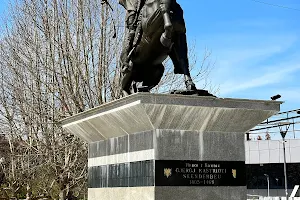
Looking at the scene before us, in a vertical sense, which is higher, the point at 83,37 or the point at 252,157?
the point at 83,37

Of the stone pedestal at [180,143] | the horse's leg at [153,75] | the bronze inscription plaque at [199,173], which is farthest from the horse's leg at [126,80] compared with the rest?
the bronze inscription plaque at [199,173]

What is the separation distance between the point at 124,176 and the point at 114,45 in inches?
514

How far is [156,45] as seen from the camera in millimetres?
7910

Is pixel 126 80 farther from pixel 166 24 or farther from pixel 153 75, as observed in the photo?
pixel 166 24

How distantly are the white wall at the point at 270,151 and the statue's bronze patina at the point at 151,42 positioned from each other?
134 feet

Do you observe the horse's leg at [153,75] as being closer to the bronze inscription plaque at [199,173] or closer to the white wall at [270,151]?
the bronze inscription plaque at [199,173]

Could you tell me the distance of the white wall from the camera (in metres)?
47.3

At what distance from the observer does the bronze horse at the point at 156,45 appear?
7363 mm

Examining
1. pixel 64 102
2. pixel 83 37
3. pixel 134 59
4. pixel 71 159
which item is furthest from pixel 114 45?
pixel 134 59

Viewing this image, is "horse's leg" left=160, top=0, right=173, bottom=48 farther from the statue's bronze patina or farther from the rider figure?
the rider figure

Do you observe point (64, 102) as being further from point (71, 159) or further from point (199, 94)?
point (199, 94)

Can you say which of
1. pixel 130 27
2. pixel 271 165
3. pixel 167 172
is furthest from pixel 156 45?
pixel 271 165

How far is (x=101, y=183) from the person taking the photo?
8484mm

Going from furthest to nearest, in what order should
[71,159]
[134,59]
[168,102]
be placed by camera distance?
1. [71,159]
2. [134,59]
3. [168,102]
